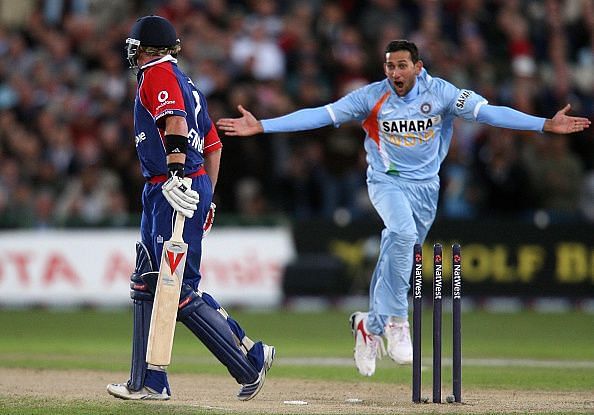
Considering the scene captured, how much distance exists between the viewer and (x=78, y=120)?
59.2 feet

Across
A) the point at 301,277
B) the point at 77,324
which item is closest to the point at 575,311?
the point at 301,277

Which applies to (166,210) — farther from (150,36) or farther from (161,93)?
(150,36)

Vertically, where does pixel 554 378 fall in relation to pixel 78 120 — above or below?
below

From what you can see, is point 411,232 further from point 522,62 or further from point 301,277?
point 522,62

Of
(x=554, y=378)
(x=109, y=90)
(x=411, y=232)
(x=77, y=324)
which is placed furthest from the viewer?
(x=109, y=90)

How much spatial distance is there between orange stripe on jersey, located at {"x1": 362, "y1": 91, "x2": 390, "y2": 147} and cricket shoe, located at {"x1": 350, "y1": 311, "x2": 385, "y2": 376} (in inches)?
55.5

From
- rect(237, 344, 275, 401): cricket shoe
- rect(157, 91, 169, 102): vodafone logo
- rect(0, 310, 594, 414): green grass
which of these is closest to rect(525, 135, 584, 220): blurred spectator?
rect(0, 310, 594, 414): green grass

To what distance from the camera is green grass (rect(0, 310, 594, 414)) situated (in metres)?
10.2

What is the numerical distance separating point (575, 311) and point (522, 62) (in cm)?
369

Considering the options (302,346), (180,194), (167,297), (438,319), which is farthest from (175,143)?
(302,346)

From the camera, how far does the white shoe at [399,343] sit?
9.81 metres

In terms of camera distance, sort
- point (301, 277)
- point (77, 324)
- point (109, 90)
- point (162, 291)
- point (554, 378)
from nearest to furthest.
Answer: point (162, 291) → point (554, 378) → point (77, 324) → point (301, 277) → point (109, 90)

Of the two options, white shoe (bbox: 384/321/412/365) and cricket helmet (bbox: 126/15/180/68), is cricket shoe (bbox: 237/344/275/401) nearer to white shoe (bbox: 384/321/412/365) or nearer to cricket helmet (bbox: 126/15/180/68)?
white shoe (bbox: 384/321/412/365)

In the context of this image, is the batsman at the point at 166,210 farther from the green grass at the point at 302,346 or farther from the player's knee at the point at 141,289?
the green grass at the point at 302,346
